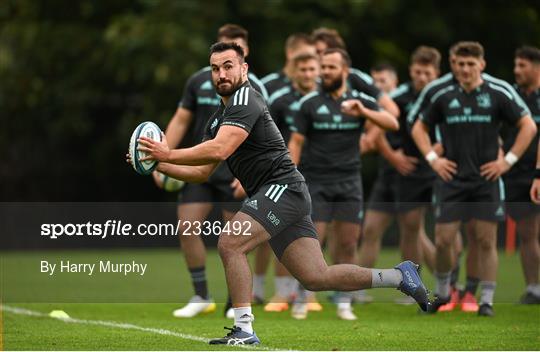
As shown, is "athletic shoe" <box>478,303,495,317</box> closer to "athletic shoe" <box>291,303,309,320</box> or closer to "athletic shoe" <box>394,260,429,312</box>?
"athletic shoe" <box>291,303,309,320</box>

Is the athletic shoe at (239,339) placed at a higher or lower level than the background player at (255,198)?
lower

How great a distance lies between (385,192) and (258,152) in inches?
193

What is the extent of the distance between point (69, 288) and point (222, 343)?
6.22 m

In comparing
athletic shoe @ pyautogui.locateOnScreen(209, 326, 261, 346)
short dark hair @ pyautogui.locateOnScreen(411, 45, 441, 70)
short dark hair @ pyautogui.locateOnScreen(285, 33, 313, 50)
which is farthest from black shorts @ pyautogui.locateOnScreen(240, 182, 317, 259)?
short dark hair @ pyautogui.locateOnScreen(411, 45, 441, 70)

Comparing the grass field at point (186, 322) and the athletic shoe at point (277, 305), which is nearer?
the grass field at point (186, 322)

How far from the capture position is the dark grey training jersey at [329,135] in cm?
1116

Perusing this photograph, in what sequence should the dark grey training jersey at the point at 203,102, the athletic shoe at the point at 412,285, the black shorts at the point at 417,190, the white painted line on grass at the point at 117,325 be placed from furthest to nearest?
the black shorts at the point at 417,190
the dark grey training jersey at the point at 203,102
the white painted line on grass at the point at 117,325
the athletic shoe at the point at 412,285

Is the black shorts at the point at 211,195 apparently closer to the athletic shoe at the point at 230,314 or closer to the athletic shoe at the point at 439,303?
the athletic shoe at the point at 230,314

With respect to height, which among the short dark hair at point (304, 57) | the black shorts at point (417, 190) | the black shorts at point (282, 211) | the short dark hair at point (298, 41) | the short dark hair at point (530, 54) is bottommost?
the black shorts at point (282, 211)

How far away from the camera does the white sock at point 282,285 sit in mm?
11742

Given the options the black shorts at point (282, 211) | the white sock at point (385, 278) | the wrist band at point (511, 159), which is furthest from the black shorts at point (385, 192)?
the black shorts at point (282, 211)

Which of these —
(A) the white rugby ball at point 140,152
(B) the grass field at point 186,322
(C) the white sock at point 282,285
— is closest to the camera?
(A) the white rugby ball at point 140,152

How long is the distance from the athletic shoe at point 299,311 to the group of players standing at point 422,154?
0.04ft

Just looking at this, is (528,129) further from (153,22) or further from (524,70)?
(153,22)
